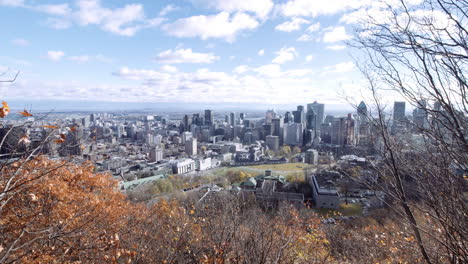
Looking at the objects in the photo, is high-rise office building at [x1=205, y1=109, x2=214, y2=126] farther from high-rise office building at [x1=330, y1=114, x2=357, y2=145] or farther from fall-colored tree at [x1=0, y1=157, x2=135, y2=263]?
fall-colored tree at [x1=0, y1=157, x2=135, y2=263]

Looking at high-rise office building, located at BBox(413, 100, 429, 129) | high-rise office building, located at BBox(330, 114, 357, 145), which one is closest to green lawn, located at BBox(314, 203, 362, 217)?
high-rise office building, located at BBox(330, 114, 357, 145)

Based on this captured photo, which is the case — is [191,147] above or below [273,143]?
below

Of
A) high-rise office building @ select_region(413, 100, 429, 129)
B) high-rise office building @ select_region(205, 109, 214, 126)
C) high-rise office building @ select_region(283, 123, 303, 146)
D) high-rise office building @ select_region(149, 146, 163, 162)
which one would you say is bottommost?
high-rise office building @ select_region(149, 146, 163, 162)

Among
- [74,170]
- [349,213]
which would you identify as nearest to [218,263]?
[74,170]

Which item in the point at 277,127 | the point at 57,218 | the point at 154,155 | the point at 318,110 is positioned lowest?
the point at 154,155

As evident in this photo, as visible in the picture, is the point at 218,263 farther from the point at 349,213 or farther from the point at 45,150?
the point at 349,213

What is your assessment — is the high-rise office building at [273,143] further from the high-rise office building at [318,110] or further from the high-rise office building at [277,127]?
the high-rise office building at [318,110]

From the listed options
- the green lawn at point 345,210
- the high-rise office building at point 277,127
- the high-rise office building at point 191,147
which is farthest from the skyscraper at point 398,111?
the high-rise office building at point 277,127

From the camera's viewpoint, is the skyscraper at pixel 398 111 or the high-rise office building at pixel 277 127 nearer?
the skyscraper at pixel 398 111

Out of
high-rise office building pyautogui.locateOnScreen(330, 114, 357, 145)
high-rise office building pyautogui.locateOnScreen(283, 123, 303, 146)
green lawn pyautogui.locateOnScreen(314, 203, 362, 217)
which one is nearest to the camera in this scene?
high-rise office building pyautogui.locateOnScreen(330, 114, 357, 145)

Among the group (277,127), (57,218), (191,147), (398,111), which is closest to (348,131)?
(398,111)

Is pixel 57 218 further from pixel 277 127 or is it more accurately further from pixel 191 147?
pixel 277 127
